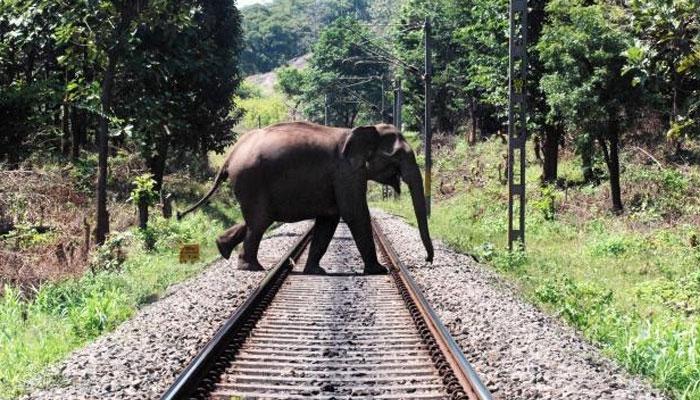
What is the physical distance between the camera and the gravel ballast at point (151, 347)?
5.62 meters

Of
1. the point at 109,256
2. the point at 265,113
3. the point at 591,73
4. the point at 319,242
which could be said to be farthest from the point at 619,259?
the point at 265,113

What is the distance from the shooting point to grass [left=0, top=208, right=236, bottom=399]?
700cm

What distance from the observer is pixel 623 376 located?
242 inches

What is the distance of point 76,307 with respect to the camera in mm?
9531

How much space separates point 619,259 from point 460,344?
808 centimetres

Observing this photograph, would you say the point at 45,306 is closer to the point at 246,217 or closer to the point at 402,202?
the point at 246,217

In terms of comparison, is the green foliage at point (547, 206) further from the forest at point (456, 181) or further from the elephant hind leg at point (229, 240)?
the elephant hind leg at point (229, 240)

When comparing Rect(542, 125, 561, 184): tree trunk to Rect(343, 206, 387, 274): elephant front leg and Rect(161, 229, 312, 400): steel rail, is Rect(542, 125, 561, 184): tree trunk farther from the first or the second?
Rect(161, 229, 312, 400): steel rail

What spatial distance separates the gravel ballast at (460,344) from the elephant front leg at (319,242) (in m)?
1.18

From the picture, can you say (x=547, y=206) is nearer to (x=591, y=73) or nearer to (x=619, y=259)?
(x=591, y=73)

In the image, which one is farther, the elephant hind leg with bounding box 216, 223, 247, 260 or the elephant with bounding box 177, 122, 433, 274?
the elephant hind leg with bounding box 216, 223, 247, 260

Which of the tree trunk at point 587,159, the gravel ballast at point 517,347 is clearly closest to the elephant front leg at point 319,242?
the gravel ballast at point 517,347

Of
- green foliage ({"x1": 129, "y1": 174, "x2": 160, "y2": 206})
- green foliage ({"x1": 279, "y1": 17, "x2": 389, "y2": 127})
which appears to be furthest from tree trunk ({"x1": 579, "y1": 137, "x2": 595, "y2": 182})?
green foliage ({"x1": 279, "y1": 17, "x2": 389, "y2": 127})

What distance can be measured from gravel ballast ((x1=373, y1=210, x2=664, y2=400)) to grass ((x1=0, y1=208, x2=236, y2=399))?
146 inches
